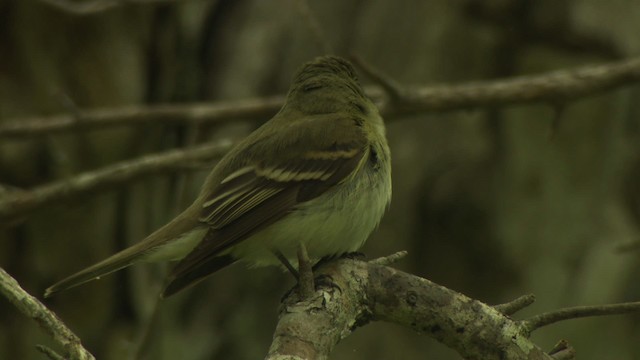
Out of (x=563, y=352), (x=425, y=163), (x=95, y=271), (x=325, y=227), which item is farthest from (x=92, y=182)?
(x=563, y=352)

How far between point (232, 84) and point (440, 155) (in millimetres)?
1843

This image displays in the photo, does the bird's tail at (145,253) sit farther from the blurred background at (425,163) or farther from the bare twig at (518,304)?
the blurred background at (425,163)

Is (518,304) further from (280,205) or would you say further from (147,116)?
(147,116)

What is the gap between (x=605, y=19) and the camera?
24.7ft

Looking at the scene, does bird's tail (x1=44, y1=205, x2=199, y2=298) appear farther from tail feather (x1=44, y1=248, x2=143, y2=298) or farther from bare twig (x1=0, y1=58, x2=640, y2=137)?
bare twig (x1=0, y1=58, x2=640, y2=137)

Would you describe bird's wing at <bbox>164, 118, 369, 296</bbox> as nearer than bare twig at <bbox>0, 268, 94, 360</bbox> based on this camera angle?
No

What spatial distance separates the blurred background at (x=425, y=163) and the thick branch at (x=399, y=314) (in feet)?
13.8

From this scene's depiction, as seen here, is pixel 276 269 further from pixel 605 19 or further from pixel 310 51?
pixel 605 19

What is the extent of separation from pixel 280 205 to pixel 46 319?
1.79 m

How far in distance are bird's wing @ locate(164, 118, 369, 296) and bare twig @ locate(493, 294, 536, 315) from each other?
3.86 feet

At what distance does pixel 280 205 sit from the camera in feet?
13.4

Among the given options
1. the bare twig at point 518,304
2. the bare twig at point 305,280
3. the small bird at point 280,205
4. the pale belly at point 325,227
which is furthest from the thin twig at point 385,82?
the bare twig at point 518,304

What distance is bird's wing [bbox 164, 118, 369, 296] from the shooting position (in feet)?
12.9

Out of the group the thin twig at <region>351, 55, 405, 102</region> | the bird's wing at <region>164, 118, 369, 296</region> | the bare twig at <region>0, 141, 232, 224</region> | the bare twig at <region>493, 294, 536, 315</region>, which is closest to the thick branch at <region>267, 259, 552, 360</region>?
the bare twig at <region>493, 294, 536, 315</region>
